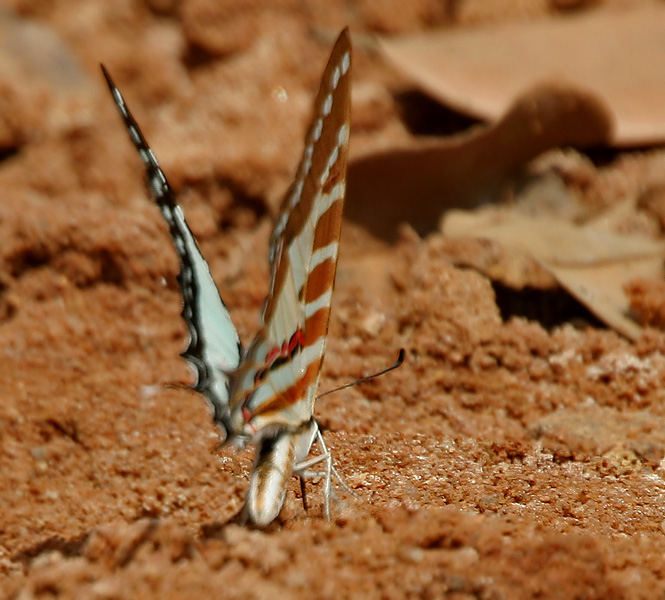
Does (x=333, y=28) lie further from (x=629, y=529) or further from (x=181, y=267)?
(x=629, y=529)

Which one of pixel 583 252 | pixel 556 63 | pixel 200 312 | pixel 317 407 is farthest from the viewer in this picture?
pixel 556 63

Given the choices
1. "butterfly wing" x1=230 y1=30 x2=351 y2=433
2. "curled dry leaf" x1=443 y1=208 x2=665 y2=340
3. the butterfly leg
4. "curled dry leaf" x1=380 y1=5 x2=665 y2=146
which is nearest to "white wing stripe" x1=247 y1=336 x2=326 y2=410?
"butterfly wing" x1=230 y1=30 x2=351 y2=433

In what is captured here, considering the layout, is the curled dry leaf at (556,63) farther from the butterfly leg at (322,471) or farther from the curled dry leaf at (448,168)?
the butterfly leg at (322,471)

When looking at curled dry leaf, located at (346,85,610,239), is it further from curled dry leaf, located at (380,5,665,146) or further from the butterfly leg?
the butterfly leg

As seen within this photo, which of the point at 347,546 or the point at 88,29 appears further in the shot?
the point at 88,29

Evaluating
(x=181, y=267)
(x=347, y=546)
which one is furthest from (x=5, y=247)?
(x=347, y=546)

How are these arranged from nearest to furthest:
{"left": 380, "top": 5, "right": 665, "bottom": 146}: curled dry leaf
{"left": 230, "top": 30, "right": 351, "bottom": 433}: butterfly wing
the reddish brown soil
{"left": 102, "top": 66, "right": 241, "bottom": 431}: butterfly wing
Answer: the reddish brown soil < {"left": 230, "top": 30, "right": 351, "bottom": 433}: butterfly wing < {"left": 102, "top": 66, "right": 241, "bottom": 431}: butterfly wing < {"left": 380, "top": 5, "right": 665, "bottom": 146}: curled dry leaf

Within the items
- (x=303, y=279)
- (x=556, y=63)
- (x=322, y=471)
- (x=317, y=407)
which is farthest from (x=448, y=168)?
(x=322, y=471)

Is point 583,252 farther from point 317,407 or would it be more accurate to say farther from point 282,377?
point 282,377
